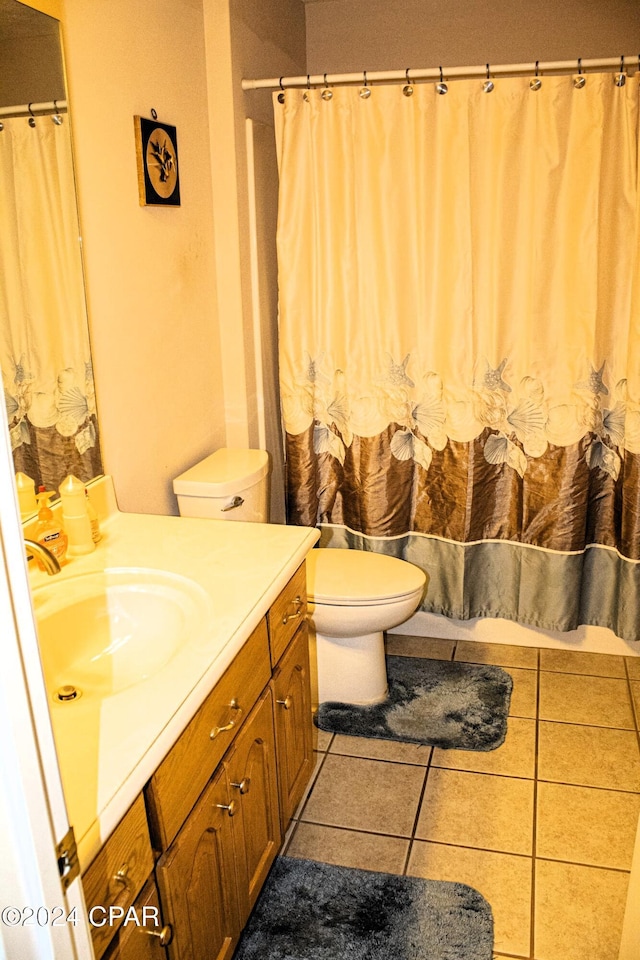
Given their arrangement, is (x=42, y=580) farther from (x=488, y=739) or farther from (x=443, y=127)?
(x=443, y=127)

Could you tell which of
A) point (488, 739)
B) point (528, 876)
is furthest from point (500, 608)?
point (528, 876)

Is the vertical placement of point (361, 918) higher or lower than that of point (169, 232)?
lower

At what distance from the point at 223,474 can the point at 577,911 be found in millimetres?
1430

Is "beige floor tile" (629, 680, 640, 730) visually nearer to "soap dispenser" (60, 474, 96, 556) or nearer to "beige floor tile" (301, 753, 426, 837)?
"beige floor tile" (301, 753, 426, 837)

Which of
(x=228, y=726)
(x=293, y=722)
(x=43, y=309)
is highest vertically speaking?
(x=43, y=309)

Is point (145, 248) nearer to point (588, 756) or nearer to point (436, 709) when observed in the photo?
point (436, 709)

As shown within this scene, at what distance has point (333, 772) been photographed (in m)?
2.31

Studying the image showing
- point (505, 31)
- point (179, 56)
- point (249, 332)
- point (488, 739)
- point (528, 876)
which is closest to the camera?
point (528, 876)

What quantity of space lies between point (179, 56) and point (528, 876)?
2379 millimetres

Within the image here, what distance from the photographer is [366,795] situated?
221 centimetres

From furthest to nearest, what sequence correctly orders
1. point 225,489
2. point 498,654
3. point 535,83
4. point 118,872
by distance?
point 498,654 < point 535,83 < point 225,489 < point 118,872

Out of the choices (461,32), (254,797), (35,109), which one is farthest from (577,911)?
(461,32)

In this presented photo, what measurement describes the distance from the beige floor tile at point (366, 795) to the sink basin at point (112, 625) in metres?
0.89

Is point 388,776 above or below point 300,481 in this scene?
below
